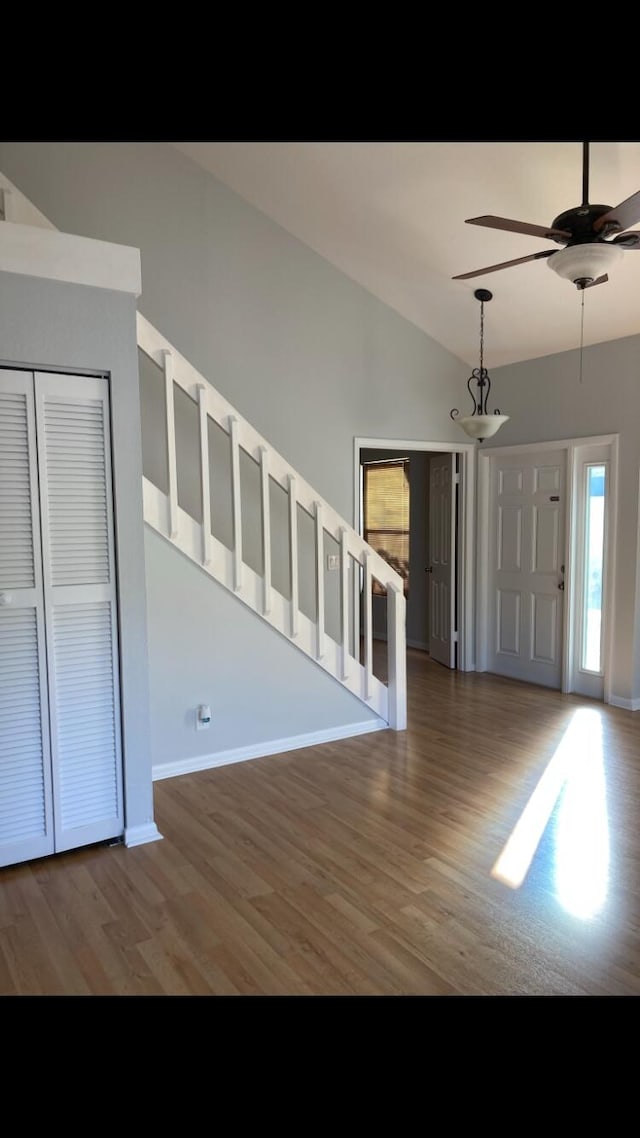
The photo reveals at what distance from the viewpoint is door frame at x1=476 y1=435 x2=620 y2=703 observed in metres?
5.13

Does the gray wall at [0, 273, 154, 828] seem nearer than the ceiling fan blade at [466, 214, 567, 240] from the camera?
Yes

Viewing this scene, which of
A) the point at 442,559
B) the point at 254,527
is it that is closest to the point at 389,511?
the point at 442,559

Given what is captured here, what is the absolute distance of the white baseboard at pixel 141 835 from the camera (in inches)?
118

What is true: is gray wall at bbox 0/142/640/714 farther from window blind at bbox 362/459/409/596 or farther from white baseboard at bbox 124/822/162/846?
window blind at bbox 362/459/409/596

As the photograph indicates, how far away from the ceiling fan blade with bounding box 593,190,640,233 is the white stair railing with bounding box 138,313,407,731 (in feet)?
6.72

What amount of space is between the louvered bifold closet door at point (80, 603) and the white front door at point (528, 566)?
403 cm

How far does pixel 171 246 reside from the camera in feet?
14.8

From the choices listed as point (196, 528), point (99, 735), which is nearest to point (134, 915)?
point (99, 735)

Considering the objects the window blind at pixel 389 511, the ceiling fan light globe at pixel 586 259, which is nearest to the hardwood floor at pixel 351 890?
the ceiling fan light globe at pixel 586 259

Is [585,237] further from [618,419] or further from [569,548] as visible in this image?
[569,548]

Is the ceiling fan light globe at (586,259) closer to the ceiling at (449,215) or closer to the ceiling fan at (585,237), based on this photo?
the ceiling fan at (585,237)

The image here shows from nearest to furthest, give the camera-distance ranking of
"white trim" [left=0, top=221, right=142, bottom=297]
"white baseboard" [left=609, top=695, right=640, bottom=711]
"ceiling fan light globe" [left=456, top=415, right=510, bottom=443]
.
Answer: "white trim" [left=0, top=221, right=142, bottom=297] < "ceiling fan light globe" [left=456, top=415, right=510, bottom=443] < "white baseboard" [left=609, top=695, right=640, bottom=711]

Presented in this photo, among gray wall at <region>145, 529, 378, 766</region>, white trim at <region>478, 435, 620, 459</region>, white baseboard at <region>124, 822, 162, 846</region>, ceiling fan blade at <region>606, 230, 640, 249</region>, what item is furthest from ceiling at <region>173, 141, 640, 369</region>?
white baseboard at <region>124, 822, 162, 846</region>
